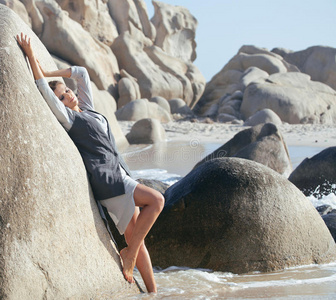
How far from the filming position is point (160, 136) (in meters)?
17.1

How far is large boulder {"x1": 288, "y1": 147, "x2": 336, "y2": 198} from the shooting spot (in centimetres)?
720

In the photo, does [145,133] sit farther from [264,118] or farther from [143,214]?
[143,214]

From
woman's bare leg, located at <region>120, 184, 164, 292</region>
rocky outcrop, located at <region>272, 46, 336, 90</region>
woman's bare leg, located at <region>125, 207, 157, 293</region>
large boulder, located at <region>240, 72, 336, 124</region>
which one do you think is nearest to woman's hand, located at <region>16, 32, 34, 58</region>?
woman's bare leg, located at <region>120, 184, 164, 292</region>

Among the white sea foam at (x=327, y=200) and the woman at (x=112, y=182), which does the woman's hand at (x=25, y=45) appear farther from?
the white sea foam at (x=327, y=200)

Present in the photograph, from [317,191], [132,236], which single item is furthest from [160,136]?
[132,236]

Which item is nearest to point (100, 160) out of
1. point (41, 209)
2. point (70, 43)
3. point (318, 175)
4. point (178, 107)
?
point (41, 209)

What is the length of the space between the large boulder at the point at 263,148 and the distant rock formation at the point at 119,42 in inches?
709

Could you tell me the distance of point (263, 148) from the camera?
888cm

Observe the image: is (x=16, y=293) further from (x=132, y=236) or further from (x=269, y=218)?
(x=269, y=218)

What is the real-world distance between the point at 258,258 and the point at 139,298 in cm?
111

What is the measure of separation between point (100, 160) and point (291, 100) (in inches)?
951

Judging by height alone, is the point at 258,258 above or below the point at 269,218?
below

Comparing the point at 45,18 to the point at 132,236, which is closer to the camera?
the point at 132,236

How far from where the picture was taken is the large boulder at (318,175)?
7202 millimetres
